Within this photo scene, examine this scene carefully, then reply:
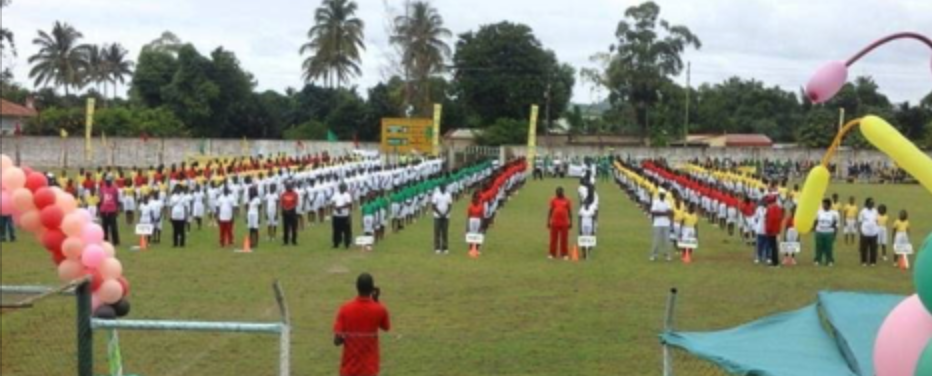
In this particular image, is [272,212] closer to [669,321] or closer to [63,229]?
[63,229]

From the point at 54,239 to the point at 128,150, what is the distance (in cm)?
4663

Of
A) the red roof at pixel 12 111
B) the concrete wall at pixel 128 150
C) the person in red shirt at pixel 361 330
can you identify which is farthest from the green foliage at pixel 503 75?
the person in red shirt at pixel 361 330

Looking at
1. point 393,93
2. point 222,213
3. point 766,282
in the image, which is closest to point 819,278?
point 766,282

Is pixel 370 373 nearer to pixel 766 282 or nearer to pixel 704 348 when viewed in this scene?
pixel 704 348

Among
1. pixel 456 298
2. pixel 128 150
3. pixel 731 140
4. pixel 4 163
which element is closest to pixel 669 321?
pixel 4 163

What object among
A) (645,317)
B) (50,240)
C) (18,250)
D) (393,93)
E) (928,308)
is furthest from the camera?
(393,93)

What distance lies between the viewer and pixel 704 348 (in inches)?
317

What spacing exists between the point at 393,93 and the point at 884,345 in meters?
62.8

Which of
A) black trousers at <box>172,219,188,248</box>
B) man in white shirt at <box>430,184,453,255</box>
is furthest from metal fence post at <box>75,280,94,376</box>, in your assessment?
black trousers at <box>172,219,188,248</box>

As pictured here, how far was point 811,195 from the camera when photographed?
22.2 feet

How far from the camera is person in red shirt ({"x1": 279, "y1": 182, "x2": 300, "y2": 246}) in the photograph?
21.8m

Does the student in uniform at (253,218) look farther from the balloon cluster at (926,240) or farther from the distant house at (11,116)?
the distant house at (11,116)

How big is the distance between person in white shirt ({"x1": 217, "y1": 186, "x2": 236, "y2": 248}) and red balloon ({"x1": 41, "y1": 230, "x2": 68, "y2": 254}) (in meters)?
13.4

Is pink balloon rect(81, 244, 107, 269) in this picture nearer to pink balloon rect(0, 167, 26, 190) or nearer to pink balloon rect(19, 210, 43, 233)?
pink balloon rect(19, 210, 43, 233)
